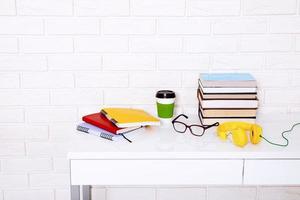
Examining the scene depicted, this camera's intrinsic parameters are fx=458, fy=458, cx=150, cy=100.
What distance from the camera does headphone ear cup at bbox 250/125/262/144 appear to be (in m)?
1.50

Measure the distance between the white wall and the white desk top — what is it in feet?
1.00

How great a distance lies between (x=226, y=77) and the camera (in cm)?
177

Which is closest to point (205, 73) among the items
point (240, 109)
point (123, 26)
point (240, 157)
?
point (240, 109)

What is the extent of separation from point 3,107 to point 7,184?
35 cm

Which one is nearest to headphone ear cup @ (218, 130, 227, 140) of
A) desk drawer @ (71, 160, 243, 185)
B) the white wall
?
desk drawer @ (71, 160, 243, 185)

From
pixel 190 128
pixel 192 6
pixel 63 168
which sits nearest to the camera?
pixel 190 128

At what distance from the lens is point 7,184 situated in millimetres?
1980

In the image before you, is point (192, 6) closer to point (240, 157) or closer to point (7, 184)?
point (240, 157)

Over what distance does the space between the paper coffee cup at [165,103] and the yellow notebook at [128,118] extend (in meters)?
0.07

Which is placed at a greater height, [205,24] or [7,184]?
[205,24]

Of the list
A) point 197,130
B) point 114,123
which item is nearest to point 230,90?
point 197,130

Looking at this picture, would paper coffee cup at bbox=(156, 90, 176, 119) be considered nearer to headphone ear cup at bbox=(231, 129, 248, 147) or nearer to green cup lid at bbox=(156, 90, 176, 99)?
green cup lid at bbox=(156, 90, 176, 99)

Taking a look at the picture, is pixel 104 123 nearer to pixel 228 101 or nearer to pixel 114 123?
pixel 114 123

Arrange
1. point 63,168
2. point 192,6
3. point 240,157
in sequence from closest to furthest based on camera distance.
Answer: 1. point 240,157
2. point 192,6
3. point 63,168
